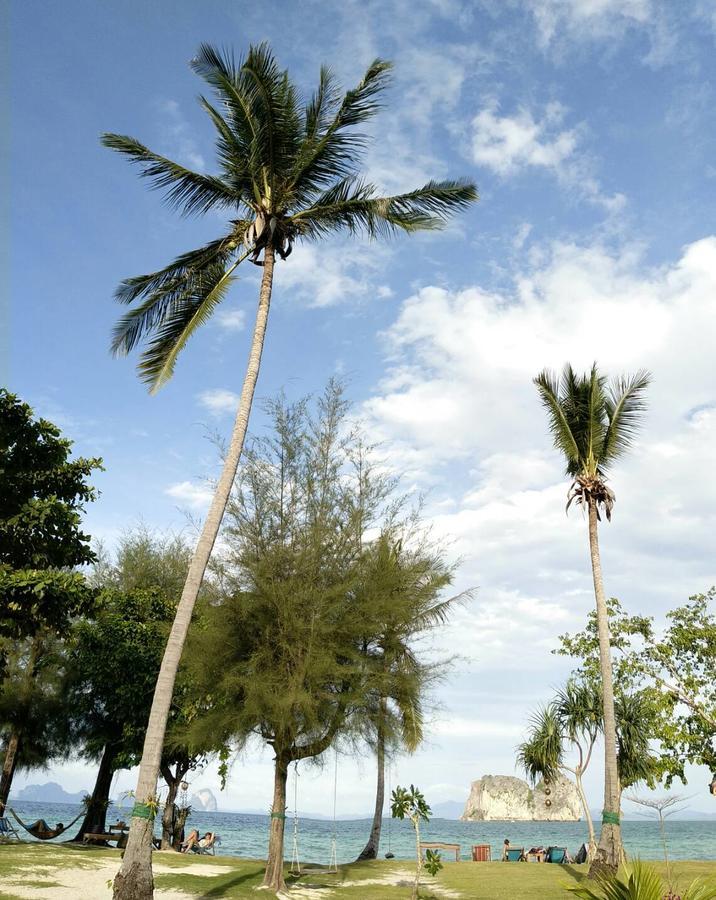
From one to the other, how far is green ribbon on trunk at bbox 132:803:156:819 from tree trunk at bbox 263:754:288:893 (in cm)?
629

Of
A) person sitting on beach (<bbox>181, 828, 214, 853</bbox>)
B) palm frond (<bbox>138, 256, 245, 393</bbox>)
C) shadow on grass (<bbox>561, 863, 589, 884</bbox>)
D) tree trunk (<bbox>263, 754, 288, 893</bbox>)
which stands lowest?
person sitting on beach (<bbox>181, 828, 214, 853</bbox>)

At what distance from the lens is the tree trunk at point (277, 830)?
654 inches

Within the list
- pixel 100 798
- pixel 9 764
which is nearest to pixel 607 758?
pixel 100 798

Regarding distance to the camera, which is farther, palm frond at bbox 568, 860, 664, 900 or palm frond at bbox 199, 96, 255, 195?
palm frond at bbox 199, 96, 255, 195

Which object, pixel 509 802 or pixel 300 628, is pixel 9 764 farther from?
pixel 509 802

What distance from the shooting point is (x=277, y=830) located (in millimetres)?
17594

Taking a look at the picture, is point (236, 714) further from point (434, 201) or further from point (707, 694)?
point (707, 694)

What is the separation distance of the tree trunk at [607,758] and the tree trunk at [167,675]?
10.7 m

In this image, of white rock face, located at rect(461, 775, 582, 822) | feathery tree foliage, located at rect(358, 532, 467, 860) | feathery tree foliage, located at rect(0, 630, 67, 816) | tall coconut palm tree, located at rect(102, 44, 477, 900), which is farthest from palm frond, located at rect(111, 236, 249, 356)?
white rock face, located at rect(461, 775, 582, 822)

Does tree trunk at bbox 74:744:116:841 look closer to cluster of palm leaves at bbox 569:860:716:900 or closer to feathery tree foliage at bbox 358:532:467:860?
feathery tree foliage at bbox 358:532:467:860

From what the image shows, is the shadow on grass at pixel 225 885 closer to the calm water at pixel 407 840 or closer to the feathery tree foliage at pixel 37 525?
the calm water at pixel 407 840

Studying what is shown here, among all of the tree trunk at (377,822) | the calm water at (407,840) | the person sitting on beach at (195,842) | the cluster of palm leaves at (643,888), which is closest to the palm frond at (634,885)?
the cluster of palm leaves at (643,888)

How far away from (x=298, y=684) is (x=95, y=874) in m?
6.18

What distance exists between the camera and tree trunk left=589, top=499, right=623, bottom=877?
17.9m
